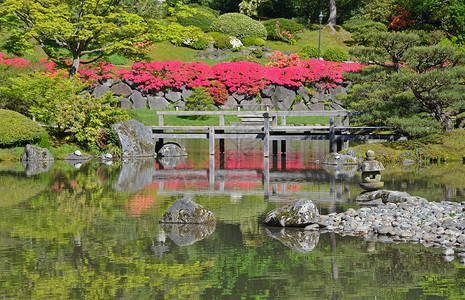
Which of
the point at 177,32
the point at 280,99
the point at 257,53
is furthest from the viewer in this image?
the point at 257,53

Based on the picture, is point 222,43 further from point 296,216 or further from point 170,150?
point 296,216

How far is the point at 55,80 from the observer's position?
23.1 metres

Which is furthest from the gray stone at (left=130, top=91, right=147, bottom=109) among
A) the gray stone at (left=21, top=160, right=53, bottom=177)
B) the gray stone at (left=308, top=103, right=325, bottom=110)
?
Result: the gray stone at (left=21, top=160, right=53, bottom=177)

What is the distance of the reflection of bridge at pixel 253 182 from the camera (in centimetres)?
1393

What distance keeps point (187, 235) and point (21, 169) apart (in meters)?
11.0

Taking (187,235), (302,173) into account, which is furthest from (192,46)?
(187,235)

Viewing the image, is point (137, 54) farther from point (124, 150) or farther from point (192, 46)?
point (192, 46)

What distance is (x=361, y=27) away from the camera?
45.1 meters

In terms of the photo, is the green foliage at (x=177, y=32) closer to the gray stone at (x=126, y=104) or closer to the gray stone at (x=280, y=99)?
the gray stone at (x=126, y=104)

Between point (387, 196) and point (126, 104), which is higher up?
point (126, 104)

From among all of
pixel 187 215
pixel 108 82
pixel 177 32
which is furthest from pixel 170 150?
pixel 187 215

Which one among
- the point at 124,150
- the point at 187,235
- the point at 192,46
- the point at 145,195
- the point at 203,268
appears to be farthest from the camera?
the point at 192,46

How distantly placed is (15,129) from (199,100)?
11.4 meters

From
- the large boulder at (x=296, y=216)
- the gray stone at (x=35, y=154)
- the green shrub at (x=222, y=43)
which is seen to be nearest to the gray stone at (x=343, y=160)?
the gray stone at (x=35, y=154)
